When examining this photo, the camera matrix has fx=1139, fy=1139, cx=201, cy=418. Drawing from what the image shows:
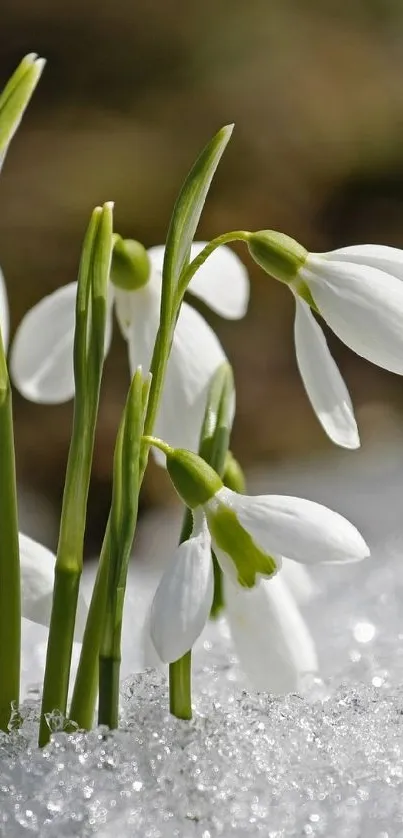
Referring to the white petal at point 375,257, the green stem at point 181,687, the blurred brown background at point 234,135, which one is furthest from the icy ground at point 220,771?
the blurred brown background at point 234,135

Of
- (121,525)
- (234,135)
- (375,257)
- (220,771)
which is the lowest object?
(234,135)

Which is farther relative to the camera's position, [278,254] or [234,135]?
[234,135]

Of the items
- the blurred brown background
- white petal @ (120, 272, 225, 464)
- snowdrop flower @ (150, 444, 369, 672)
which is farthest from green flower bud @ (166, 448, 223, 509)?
the blurred brown background

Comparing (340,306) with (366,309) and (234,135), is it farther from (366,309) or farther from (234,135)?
(234,135)

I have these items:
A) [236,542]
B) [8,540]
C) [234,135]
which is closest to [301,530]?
[236,542]

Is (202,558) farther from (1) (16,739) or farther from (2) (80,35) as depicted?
(2) (80,35)

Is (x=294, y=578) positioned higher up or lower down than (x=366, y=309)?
lower down

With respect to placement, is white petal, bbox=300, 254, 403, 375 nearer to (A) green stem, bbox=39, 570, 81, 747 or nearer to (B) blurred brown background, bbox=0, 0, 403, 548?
(A) green stem, bbox=39, 570, 81, 747
